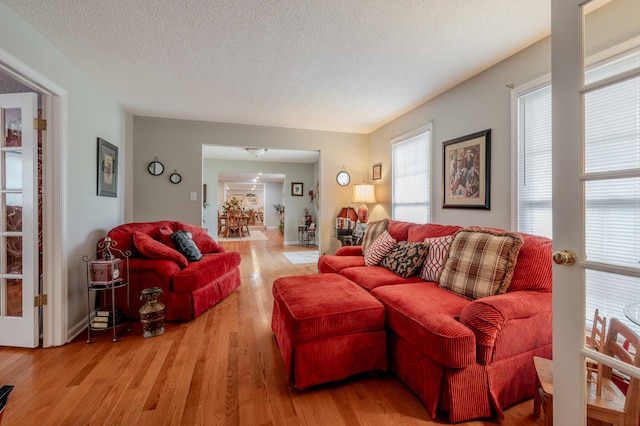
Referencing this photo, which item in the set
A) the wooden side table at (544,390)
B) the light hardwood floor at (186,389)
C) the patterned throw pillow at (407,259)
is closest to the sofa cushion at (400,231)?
the patterned throw pillow at (407,259)

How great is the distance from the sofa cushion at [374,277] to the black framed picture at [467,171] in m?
1.06

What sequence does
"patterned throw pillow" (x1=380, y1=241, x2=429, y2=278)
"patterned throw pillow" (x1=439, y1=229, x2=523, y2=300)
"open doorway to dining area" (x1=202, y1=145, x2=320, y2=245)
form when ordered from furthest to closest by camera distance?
1. "open doorway to dining area" (x1=202, y1=145, x2=320, y2=245)
2. "patterned throw pillow" (x1=380, y1=241, x2=429, y2=278)
3. "patterned throw pillow" (x1=439, y1=229, x2=523, y2=300)

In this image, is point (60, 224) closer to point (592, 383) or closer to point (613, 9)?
point (592, 383)

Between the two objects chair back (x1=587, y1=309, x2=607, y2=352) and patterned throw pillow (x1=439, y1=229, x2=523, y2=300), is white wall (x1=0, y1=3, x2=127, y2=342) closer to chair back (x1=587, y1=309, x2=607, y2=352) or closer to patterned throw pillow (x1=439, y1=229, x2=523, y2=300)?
patterned throw pillow (x1=439, y1=229, x2=523, y2=300)

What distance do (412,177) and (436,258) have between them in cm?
175

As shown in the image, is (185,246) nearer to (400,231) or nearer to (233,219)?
(400,231)

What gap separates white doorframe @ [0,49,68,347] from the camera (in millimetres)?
2172

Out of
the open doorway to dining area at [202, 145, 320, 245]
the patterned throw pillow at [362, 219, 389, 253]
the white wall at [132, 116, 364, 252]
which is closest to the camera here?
the patterned throw pillow at [362, 219, 389, 253]

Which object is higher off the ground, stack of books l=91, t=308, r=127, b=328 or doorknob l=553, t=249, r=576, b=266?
doorknob l=553, t=249, r=576, b=266

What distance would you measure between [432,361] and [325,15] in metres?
2.27

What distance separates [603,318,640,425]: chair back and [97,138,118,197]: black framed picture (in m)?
3.90

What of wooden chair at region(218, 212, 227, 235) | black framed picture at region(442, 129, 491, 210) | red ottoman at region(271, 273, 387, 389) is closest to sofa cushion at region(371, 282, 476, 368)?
red ottoman at region(271, 273, 387, 389)

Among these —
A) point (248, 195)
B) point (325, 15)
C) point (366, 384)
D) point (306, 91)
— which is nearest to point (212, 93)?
point (306, 91)

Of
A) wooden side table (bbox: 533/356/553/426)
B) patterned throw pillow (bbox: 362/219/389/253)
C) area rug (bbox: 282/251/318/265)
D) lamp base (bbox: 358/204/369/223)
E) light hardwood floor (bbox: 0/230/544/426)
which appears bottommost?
light hardwood floor (bbox: 0/230/544/426)
